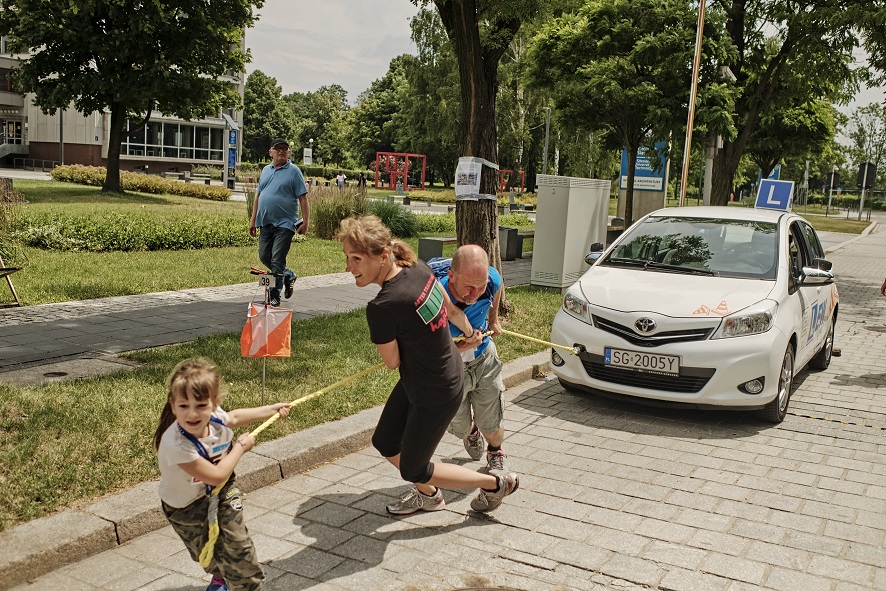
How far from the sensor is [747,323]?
21.8ft

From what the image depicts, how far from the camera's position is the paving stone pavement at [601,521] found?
4.02 metres

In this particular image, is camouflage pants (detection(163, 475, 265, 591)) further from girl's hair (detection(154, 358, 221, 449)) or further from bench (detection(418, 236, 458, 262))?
bench (detection(418, 236, 458, 262))

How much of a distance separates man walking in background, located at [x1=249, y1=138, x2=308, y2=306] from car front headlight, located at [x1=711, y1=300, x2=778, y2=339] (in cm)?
504

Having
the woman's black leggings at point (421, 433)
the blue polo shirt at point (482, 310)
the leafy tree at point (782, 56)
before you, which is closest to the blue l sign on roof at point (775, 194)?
the leafy tree at point (782, 56)

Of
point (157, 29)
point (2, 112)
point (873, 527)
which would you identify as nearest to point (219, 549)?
point (873, 527)

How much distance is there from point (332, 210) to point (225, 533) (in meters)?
16.7

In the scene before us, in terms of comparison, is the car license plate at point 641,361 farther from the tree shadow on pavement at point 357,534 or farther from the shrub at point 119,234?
the shrub at point 119,234

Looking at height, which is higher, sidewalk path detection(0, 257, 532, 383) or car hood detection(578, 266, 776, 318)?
car hood detection(578, 266, 776, 318)

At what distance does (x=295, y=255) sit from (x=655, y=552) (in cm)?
1284

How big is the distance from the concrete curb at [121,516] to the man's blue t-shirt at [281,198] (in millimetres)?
4424

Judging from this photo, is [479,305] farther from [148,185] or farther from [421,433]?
[148,185]

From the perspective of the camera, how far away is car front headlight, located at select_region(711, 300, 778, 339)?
659cm

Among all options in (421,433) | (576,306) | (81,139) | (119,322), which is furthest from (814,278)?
(81,139)

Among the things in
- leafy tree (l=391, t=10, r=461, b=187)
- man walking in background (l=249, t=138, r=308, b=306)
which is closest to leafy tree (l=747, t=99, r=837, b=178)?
leafy tree (l=391, t=10, r=461, b=187)
